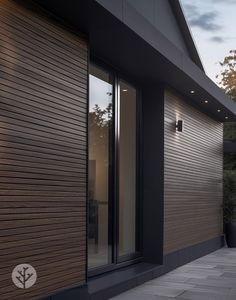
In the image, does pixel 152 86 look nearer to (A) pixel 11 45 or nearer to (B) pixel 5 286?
(A) pixel 11 45

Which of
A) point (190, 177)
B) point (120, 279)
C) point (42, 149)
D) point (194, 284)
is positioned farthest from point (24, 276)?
point (190, 177)

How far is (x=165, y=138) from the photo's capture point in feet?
32.3

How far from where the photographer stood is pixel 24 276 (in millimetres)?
5422

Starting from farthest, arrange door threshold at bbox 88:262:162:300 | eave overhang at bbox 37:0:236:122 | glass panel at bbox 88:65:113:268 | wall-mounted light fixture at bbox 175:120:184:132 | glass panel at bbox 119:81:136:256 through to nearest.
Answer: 1. wall-mounted light fixture at bbox 175:120:184:132
2. glass panel at bbox 119:81:136:256
3. glass panel at bbox 88:65:113:268
4. door threshold at bbox 88:262:162:300
5. eave overhang at bbox 37:0:236:122

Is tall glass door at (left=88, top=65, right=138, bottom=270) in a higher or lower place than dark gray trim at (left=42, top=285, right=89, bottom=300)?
higher

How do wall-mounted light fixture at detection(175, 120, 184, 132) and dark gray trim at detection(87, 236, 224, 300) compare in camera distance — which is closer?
dark gray trim at detection(87, 236, 224, 300)

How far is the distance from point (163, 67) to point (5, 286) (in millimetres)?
4761

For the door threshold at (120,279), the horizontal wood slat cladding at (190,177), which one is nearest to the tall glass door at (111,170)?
the door threshold at (120,279)

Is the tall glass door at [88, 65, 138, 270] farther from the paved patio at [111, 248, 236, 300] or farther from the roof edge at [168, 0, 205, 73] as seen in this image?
the roof edge at [168, 0, 205, 73]

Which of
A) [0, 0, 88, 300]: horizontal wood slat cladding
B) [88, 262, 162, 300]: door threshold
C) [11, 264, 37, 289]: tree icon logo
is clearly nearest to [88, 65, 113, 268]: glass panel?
[88, 262, 162, 300]: door threshold

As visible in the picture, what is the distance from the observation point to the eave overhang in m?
6.16

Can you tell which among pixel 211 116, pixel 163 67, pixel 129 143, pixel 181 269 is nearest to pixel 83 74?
pixel 163 67

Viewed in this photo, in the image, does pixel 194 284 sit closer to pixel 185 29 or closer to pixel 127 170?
pixel 127 170

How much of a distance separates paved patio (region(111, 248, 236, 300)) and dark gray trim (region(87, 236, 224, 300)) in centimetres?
10
